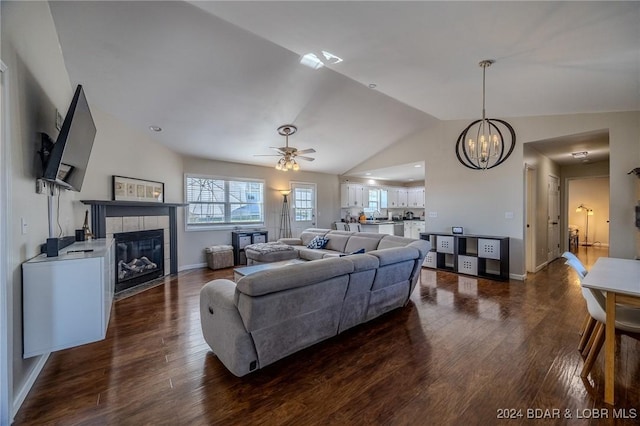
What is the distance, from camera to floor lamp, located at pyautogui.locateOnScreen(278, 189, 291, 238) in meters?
7.40

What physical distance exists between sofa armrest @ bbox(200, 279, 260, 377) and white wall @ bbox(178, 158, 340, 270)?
13.3 feet

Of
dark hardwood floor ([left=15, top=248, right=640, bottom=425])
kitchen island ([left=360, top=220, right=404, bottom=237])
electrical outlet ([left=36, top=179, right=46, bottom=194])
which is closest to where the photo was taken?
dark hardwood floor ([left=15, top=248, right=640, bottom=425])

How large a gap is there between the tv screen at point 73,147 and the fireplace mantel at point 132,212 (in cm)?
126

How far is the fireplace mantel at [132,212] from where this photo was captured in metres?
3.94

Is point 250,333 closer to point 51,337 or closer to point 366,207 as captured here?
point 51,337

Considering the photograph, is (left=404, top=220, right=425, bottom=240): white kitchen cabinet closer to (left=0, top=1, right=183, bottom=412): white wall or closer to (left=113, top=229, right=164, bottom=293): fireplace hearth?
(left=113, top=229, right=164, bottom=293): fireplace hearth

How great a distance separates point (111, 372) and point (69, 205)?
7.95ft

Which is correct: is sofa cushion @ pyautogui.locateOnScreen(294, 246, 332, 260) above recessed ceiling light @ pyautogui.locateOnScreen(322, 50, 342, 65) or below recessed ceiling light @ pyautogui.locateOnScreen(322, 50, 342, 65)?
below

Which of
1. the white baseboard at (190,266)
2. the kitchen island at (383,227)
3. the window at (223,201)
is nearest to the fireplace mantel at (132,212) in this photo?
the white baseboard at (190,266)

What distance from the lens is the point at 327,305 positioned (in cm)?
239

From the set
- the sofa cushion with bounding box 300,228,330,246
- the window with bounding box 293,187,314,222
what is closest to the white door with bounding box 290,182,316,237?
the window with bounding box 293,187,314,222

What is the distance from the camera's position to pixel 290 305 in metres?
2.10

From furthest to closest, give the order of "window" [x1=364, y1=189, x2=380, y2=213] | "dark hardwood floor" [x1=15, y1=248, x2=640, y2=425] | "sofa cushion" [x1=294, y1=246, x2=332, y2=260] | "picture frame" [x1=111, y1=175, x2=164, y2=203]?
1. "window" [x1=364, y1=189, x2=380, y2=213]
2. "sofa cushion" [x1=294, y1=246, x2=332, y2=260]
3. "picture frame" [x1=111, y1=175, x2=164, y2=203]
4. "dark hardwood floor" [x1=15, y1=248, x2=640, y2=425]

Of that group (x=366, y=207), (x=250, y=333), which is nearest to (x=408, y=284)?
(x=250, y=333)
